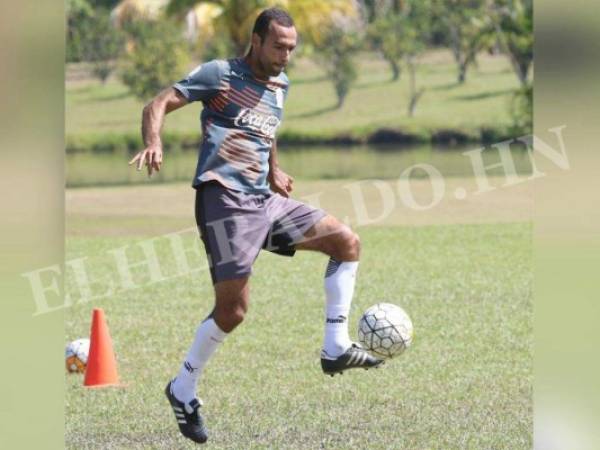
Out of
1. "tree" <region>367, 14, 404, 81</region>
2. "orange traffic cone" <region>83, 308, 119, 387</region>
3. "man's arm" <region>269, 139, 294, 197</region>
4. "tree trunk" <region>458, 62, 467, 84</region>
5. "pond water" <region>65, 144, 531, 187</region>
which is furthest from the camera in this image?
"tree trunk" <region>458, 62, 467, 84</region>

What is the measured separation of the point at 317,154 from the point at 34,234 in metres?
36.5

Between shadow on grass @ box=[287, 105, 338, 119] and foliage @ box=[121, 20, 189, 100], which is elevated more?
foliage @ box=[121, 20, 189, 100]

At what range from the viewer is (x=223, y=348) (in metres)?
10.6

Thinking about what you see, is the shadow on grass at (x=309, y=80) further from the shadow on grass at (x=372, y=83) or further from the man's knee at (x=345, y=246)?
the man's knee at (x=345, y=246)

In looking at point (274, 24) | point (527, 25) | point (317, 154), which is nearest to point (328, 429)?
point (274, 24)

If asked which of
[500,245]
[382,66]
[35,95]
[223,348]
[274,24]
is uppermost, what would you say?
[35,95]

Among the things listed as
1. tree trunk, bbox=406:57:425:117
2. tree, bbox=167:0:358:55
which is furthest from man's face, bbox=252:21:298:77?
tree trunk, bbox=406:57:425:117

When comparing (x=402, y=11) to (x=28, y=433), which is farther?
(x=402, y=11)

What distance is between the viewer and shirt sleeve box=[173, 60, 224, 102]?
23.1 feet

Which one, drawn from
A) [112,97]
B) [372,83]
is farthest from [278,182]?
[372,83]

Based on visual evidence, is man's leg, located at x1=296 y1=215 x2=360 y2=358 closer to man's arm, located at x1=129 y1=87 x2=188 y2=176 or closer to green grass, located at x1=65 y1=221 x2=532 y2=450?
green grass, located at x1=65 y1=221 x2=532 y2=450

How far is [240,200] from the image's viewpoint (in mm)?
7227

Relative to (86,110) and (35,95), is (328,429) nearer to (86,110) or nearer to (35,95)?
(35,95)

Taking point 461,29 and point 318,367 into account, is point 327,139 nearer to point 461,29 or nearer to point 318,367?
point 461,29
